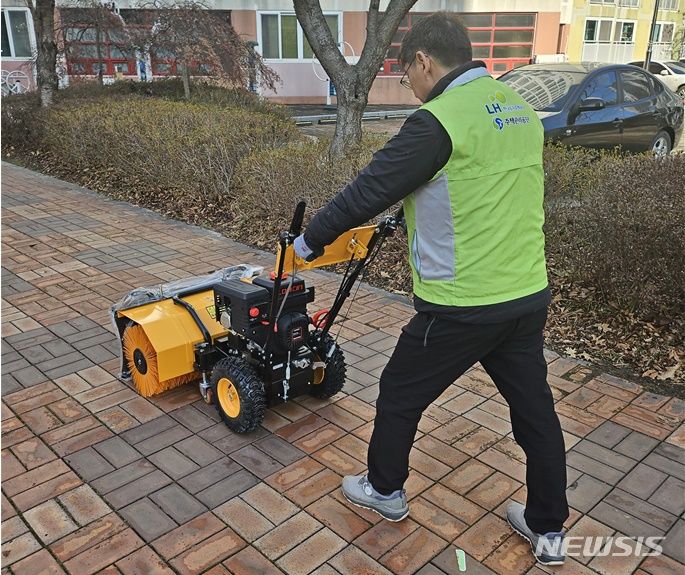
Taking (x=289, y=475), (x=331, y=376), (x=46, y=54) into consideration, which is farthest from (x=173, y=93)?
(x=289, y=475)

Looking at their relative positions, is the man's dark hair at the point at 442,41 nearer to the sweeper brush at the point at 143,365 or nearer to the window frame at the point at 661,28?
the sweeper brush at the point at 143,365

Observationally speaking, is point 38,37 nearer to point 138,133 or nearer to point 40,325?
point 138,133

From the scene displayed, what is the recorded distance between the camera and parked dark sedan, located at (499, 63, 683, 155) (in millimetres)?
7789

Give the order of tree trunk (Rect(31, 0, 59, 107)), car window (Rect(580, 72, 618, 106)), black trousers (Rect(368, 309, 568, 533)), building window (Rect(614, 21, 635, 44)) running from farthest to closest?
1. building window (Rect(614, 21, 635, 44))
2. tree trunk (Rect(31, 0, 59, 107))
3. car window (Rect(580, 72, 618, 106))
4. black trousers (Rect(368, 309, 568, 533))

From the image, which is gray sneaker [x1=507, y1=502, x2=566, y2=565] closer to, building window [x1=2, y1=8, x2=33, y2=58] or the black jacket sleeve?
the black jacket sleeve

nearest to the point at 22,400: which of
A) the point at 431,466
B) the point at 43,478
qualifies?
the point at 43,478

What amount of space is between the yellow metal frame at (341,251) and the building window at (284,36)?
21486 mm

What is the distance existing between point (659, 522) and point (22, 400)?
3.25 metres

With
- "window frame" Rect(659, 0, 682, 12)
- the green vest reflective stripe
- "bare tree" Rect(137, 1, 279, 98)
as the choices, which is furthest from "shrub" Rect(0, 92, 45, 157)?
"window frame" Rect(659, 0, 682, 12)

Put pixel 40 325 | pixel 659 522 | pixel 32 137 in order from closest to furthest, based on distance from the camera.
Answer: pixel 659 522
pixel 40 325
pixel 32 137

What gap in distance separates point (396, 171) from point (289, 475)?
5.18ft

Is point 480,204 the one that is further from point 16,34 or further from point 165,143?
point 16,34

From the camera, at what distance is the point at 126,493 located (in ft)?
9.61

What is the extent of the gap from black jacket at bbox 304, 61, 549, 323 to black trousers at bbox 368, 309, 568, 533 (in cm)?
5
